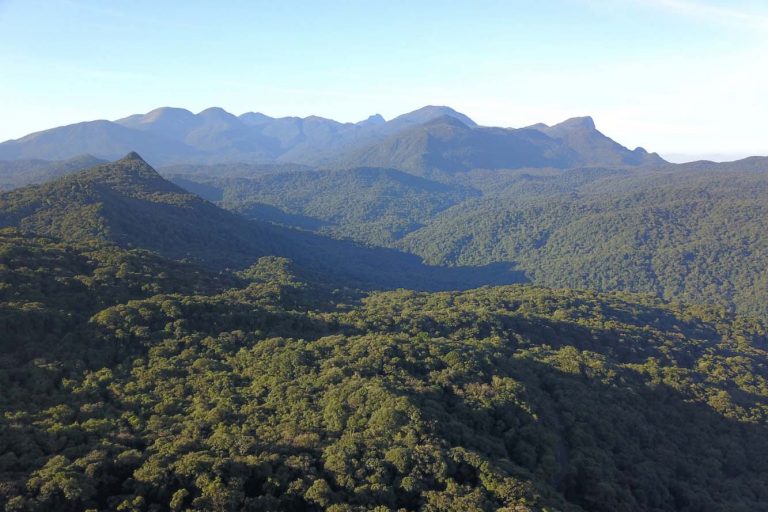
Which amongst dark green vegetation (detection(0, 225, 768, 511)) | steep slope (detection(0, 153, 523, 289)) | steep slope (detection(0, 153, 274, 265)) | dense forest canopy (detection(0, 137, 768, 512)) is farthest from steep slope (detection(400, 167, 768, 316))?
dark green vegetation (detection(0, 225, 768, 511))

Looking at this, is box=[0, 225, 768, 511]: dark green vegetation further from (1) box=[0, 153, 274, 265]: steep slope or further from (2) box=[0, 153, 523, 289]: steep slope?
(2) box=[0, 153, 523, 289]: steep slope

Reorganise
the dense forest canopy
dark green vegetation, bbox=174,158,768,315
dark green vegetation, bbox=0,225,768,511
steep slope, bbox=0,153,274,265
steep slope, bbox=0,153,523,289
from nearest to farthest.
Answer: dark green vegetation, bbox=0,225,768,511 < the dense forest canopy < steep slope, bbox=0,153,274,265 < steep slope, bbox=0,153,523,289 < dark green vegetation, bbox=174,158,768,315

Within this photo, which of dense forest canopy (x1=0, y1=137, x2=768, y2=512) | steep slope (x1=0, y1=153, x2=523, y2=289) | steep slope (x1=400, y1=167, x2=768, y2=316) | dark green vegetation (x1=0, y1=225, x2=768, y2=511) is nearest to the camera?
dark green vegetation (x1=0, y1=225, x2=768, y2=511)

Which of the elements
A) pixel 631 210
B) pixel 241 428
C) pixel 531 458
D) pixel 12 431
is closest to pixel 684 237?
pixel 631 210

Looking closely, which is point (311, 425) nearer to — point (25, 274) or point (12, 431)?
point (12, 431)

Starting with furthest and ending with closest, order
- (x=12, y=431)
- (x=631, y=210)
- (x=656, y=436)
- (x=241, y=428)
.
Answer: (x=631, y=210) < (x=656, y=436) < (x=241, y=428) < (x=12, y=431)

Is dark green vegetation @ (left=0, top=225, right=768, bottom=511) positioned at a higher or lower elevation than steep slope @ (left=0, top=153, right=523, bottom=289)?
lower

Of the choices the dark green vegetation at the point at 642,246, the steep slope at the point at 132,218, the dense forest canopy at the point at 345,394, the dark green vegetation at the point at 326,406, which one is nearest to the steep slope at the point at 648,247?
the dark green vegetation at the point at 642,246

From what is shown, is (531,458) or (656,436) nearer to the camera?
(531,458)
